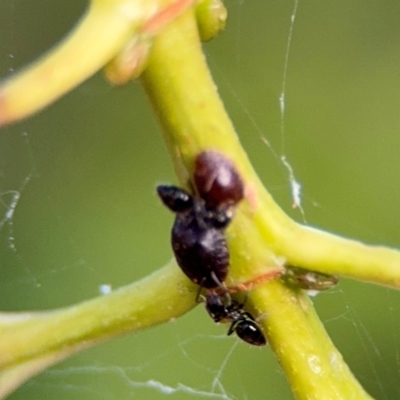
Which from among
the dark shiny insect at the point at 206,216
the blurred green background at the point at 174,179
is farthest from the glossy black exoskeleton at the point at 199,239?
the blurred green background at the point at 174,179

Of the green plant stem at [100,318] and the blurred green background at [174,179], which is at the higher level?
the green plant stem at [100,318]

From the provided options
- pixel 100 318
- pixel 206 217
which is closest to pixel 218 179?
pixel 206 217

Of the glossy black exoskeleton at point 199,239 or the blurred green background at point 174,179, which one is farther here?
the blurred green background at point 174,179

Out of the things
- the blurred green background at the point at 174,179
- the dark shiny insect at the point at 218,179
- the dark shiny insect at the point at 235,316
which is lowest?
the blurred green background at the point at 174,179

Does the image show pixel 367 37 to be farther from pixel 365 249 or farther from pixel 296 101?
pixel 365 249

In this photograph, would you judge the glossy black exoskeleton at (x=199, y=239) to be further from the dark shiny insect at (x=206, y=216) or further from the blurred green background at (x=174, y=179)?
the blurred green background at (x=174, y=179)

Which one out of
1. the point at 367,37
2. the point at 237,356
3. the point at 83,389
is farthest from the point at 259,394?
the point at 367,37

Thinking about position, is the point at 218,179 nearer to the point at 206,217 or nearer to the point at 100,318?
the point at 206,217
